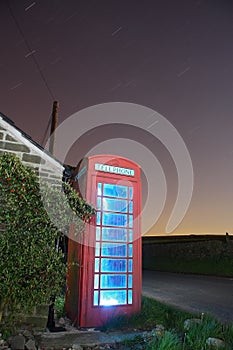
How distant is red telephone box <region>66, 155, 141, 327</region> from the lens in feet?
15.8

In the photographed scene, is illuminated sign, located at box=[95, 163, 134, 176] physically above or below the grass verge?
above

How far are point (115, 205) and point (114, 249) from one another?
77 centimetres

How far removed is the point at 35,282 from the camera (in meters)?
4.12

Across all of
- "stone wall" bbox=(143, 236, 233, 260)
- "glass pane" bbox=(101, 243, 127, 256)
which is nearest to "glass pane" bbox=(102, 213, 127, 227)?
"glass pane" bbox=(101, 243, 127, 256)

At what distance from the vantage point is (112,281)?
4.99 m

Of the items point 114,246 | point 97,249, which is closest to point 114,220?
point 114,246

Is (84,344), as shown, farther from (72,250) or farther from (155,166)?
(155,166)

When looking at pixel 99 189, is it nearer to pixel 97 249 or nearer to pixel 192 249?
pixel 97 249

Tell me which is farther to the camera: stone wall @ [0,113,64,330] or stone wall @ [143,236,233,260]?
stone wall @ [143,236,233,260]

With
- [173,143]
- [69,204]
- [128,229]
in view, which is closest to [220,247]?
[173,143]

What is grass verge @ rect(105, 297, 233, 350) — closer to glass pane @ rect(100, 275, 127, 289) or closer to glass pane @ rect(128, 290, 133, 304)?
glass pane @ rect(128, 290, 133, 304)

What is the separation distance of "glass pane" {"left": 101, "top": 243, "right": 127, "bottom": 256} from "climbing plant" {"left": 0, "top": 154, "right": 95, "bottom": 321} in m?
0.74

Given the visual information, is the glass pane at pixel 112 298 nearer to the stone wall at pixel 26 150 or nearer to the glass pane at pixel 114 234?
the glass pane at pixel 114 234

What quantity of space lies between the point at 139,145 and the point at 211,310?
5.24 metres
